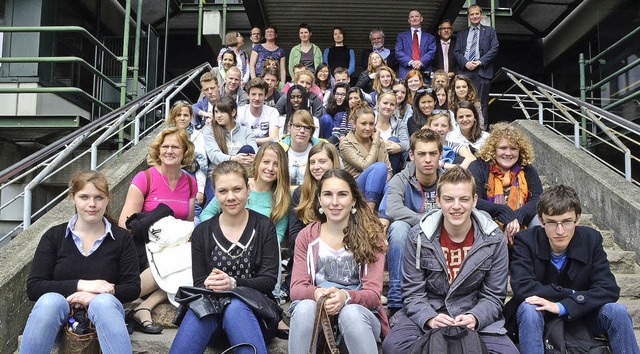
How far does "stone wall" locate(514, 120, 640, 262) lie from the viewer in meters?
4.93

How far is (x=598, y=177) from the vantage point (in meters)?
5.51

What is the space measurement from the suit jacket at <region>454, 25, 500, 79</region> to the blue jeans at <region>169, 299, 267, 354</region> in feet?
21.2

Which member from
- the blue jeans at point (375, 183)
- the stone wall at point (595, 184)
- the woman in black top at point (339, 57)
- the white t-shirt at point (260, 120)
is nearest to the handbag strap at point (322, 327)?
the blue jeans at point (375, 183)

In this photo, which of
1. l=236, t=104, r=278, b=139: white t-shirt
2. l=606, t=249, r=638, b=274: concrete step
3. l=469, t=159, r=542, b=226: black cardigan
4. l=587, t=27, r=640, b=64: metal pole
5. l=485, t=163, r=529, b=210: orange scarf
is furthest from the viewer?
l=587, t=27, r=640, b=64: metal pole

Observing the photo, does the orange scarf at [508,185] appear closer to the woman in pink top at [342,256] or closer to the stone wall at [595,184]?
the stone wall at [595,184]

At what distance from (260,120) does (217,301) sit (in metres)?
3.84

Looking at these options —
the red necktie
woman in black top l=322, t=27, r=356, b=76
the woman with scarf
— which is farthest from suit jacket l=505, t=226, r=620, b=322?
woman in black top l=322, t=27, r=356, b=76

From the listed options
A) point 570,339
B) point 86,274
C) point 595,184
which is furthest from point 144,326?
point 595,184

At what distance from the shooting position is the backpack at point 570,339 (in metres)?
3.22

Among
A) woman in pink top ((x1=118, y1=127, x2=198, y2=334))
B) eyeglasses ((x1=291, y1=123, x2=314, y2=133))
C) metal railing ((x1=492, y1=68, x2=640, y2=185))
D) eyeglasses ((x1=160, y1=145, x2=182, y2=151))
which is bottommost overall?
woman in pink top ((x1=118, y1=127, x2=198, y2=334))

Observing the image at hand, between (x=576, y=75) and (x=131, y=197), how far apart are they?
9119 millimetres

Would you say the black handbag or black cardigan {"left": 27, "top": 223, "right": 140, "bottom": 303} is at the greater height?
black cardigan {"left": 27, "top": 223, "right": 140, "bottom": 303}

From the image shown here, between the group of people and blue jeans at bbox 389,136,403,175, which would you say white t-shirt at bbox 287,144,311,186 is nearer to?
the group of people

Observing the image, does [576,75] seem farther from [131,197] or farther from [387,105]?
[131,197]
